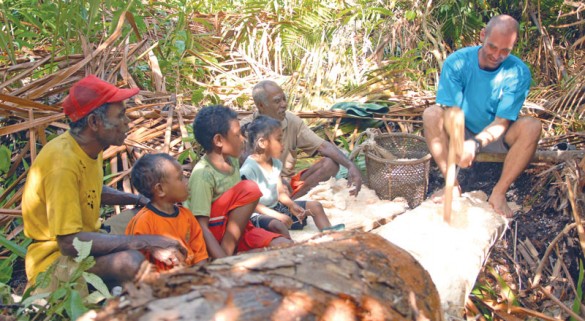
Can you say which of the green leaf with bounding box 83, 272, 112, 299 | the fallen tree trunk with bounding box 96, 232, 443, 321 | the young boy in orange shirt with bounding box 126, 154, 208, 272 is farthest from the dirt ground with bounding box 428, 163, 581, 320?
the green leaf with bounding box 83, 272, 112, 299

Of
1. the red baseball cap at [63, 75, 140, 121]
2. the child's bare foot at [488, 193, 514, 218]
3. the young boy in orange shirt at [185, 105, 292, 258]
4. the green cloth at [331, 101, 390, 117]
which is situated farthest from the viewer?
the green cloth at [331, 101, 390, 117]

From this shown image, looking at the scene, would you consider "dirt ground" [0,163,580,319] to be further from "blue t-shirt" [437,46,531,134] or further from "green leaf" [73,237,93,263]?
"green leaf" [73,237,93,263]

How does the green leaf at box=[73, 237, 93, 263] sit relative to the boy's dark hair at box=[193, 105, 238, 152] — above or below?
below

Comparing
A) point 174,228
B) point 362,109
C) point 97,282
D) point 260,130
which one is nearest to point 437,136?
point 362,109

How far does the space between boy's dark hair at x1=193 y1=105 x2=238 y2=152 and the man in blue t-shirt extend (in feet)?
5.09

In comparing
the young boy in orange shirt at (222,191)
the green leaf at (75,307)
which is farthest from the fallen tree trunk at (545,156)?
the green leaf at (75,307)

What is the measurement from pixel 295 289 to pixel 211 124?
5.23ft

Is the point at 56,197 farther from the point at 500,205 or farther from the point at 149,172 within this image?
the point at 500,205

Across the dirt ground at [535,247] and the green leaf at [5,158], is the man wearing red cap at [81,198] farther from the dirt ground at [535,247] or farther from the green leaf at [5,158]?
the dirt ground at [535,247]

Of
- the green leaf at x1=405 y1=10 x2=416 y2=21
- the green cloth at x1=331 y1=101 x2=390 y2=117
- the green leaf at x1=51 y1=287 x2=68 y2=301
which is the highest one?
the green leaf at x1=405 y1=10 x2=416 y2=21

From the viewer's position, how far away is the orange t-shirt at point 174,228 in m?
2.66

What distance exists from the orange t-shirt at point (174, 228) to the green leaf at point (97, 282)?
22 cm

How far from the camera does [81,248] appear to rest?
243cm

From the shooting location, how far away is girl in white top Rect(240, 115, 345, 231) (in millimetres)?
3471
